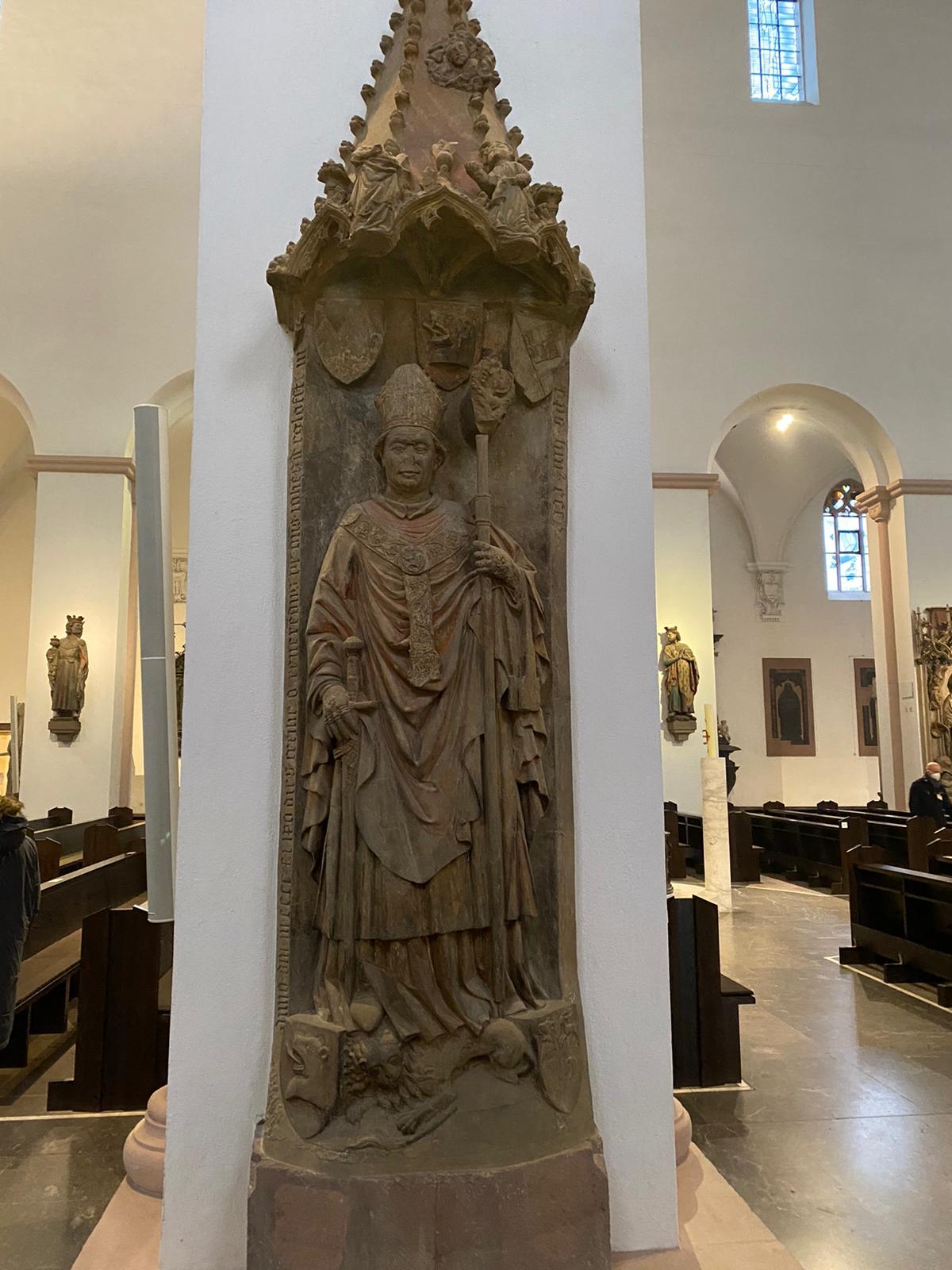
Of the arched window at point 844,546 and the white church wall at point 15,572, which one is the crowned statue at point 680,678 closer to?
the arched window at point 844,546

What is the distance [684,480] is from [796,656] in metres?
8.59

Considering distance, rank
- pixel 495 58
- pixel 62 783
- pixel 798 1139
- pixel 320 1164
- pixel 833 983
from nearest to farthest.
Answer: pixel 320 1164 → pixel 495 58 → pixel 798 1139 → pixel 833 983 → pixel 62 783

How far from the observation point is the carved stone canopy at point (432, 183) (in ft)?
7.72

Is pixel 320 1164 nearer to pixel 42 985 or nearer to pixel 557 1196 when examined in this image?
pixel 557 1196

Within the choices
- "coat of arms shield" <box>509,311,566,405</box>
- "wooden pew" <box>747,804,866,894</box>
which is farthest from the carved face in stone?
"wooden pew" <box>747,804,866,894</box>

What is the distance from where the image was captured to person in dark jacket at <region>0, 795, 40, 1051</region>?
13.7 ft

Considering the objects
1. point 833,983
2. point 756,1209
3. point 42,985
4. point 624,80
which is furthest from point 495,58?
point 833,983

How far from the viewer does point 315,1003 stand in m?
2.33

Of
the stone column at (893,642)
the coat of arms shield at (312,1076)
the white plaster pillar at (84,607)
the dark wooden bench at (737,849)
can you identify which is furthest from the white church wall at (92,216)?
the coat of arms shield at (312,1076)

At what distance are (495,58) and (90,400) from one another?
10.1 metres

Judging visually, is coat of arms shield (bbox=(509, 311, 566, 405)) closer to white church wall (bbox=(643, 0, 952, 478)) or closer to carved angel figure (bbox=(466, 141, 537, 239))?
carved angel figure (bbox=(466, 141, 537, 239))

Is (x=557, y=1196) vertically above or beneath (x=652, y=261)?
beneath

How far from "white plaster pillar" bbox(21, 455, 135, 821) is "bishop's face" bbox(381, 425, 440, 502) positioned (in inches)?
388

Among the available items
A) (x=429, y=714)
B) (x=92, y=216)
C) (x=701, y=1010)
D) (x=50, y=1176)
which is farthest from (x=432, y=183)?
(x=92, y=216)
